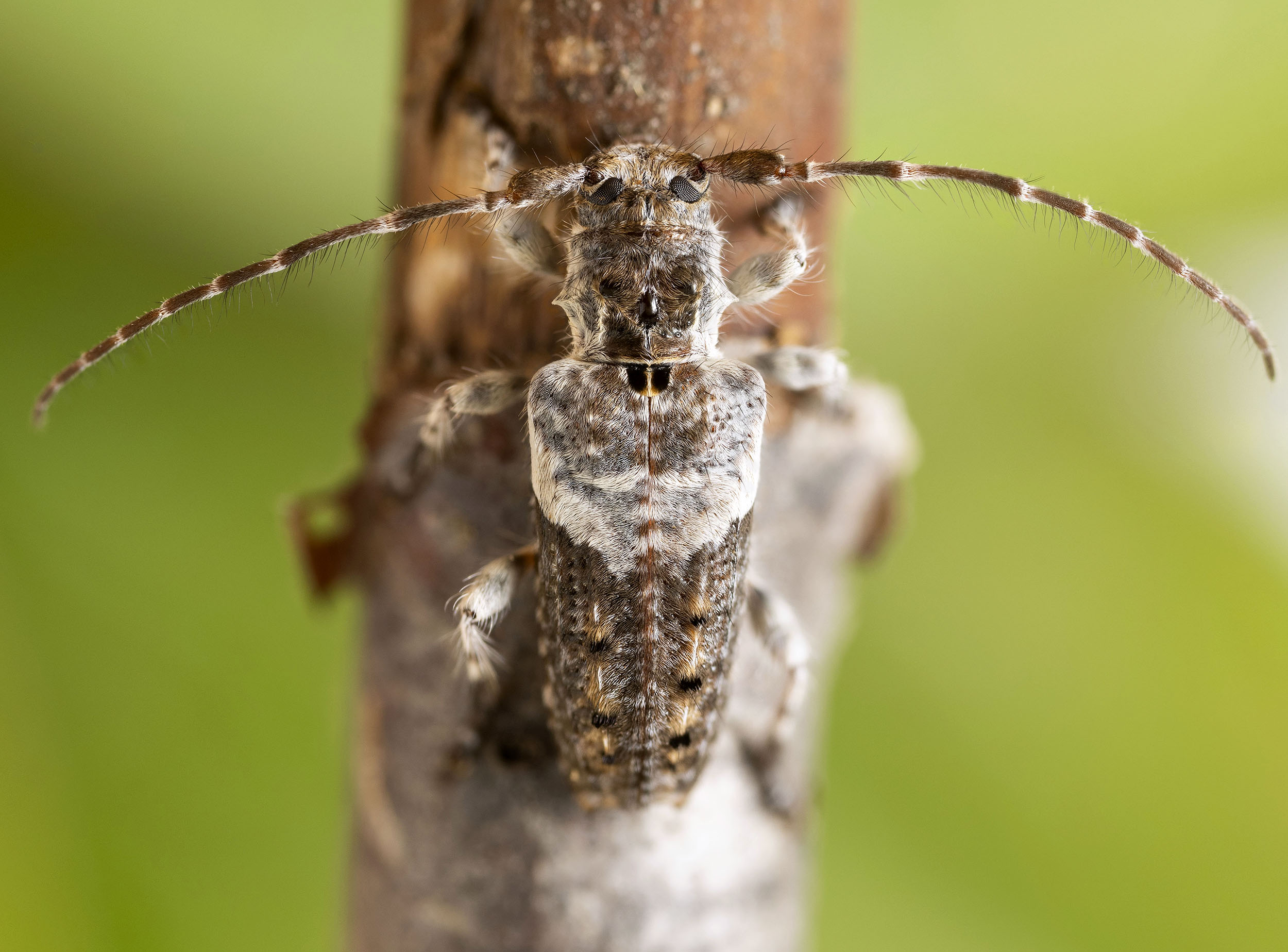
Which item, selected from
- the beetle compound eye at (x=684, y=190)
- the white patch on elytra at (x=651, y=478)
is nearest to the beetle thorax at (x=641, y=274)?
the beetle compound eye at (x=684, y=190)

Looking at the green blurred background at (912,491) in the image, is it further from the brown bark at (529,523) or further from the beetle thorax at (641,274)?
the beetle thorax at (641,274)

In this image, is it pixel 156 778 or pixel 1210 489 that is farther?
pixel 1210 489

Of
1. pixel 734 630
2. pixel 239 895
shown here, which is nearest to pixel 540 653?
pixel 734 630

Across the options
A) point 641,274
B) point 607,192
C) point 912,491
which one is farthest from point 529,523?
point 912,491

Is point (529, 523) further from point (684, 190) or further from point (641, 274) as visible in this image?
point (684, 190)

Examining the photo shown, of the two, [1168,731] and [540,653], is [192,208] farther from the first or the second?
[1168,731]
